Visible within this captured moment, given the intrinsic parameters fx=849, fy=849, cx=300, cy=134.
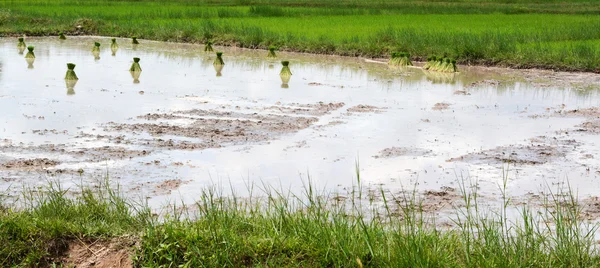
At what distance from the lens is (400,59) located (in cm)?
1529

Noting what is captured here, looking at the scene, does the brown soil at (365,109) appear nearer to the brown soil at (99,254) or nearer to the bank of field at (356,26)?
the bank of field at (356,26)

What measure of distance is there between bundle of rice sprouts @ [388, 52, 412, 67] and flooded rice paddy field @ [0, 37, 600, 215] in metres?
0.32

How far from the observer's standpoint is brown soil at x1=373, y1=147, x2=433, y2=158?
810 cm

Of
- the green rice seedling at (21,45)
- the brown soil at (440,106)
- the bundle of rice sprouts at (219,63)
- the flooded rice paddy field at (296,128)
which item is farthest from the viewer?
the green rice seedling at (21,45)

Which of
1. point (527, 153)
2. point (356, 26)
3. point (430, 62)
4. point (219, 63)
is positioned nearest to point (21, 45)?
point (219, 63)

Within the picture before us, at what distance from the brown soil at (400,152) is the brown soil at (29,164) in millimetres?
2983

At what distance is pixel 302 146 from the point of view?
27.8ft

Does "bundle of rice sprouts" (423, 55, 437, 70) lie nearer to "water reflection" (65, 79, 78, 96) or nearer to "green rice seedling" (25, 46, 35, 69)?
"water reflection" (65, 79, 78, 96)

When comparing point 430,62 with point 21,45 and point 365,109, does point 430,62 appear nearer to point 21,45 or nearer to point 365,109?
point 365,109

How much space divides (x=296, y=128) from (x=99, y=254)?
497 centimetres

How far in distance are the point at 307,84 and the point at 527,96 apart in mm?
3283

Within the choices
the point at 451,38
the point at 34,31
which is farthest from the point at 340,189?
the point at 34,31

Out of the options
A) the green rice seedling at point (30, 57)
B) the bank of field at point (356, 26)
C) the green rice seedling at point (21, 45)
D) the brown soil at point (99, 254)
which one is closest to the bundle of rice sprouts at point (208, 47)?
the bank of field at point (356, 26)

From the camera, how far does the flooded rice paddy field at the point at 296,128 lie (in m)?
7.16
